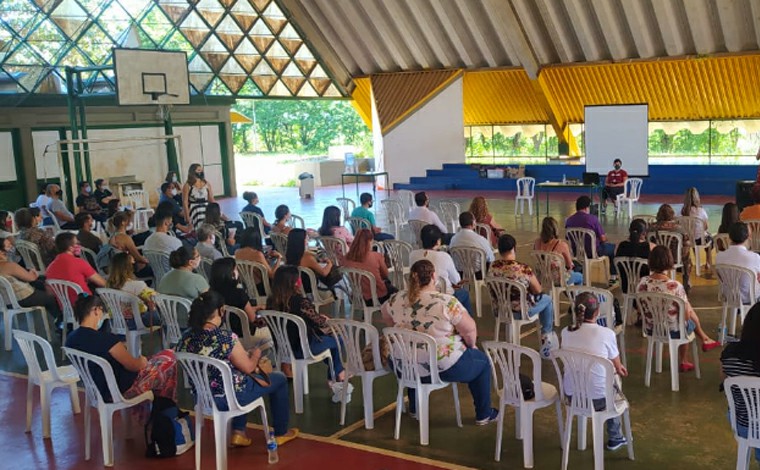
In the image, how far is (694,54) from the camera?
2016 centimetres

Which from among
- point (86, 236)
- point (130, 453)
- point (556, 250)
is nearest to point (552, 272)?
point (556, 250)

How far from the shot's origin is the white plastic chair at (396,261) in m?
9.08

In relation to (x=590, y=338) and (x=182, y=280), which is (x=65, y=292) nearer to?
(x=182, y=280)

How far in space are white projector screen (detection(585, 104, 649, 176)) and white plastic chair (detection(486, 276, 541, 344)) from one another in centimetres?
1181

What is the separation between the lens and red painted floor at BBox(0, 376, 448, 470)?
17.0 ft

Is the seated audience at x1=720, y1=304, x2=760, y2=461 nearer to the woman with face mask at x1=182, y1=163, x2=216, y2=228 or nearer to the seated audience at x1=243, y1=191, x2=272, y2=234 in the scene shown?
the seated audience at x1=243, y1=191, x2=272, y2=234

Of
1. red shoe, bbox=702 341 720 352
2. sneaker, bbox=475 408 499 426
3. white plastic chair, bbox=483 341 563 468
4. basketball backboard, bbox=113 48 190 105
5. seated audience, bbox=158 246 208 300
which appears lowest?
sneaker, bbox=475 408 499 426

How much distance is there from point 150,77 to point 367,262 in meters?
12.0

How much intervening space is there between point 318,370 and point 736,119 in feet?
60.9

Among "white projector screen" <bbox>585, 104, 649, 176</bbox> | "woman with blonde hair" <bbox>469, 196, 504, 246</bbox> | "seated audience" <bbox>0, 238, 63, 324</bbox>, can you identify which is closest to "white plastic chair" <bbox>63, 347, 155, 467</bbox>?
"seated audience" <bbox>0, 238, 63, 324</bbox>

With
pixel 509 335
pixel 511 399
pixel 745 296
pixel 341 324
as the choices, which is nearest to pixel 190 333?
pixel 341 324

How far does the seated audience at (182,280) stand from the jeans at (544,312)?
2694 mm

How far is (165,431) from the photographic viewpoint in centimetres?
540

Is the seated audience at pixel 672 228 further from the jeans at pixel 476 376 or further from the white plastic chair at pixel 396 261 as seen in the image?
the jeans at pixel 476 376
